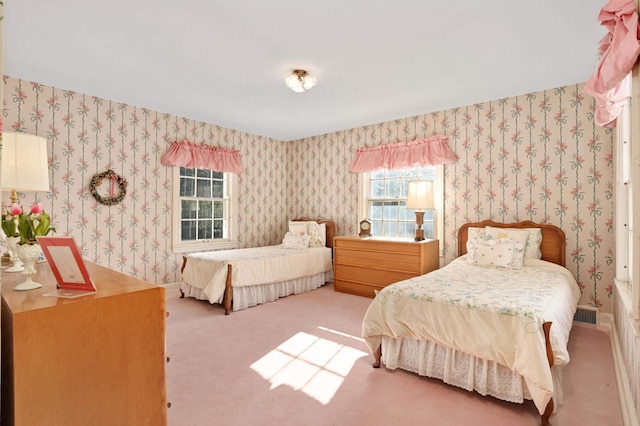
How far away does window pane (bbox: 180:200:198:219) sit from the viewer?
16.2 ft

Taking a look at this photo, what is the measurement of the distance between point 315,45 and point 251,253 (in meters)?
2.84

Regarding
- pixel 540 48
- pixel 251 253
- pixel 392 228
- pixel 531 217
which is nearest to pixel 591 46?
pixel 540 48

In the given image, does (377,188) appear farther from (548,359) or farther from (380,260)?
(548,359)

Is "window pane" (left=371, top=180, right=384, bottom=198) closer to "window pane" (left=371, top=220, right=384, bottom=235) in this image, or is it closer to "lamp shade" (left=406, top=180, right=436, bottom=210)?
"window pane" (left=371, top=220, right=384, bottom=235)

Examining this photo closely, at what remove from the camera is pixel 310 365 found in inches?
102

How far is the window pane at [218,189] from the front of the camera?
5.35m

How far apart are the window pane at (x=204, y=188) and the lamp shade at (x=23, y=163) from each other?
10.7 ft

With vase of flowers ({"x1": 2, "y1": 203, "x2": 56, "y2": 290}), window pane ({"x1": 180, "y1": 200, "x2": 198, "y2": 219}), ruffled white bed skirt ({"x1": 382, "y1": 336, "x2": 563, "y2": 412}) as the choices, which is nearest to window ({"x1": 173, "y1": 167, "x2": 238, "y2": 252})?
window pane ({"x1": 180, "y1": 200, "x2": 198, "y2": 219})

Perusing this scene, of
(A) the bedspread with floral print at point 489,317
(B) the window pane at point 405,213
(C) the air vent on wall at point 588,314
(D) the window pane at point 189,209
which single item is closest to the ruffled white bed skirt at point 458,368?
(A) the bedspread with floral print at point 489,317

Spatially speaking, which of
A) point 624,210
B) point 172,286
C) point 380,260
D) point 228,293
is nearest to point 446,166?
point 380,260

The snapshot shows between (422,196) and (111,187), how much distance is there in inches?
153

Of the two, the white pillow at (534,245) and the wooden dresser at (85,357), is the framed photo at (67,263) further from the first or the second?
the white pillow at (534,245)

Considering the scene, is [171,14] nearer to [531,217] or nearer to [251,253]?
[251,253]

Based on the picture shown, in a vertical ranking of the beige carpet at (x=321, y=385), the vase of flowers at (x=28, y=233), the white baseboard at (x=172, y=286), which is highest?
the vase of flowers at (x=28, y=233)
